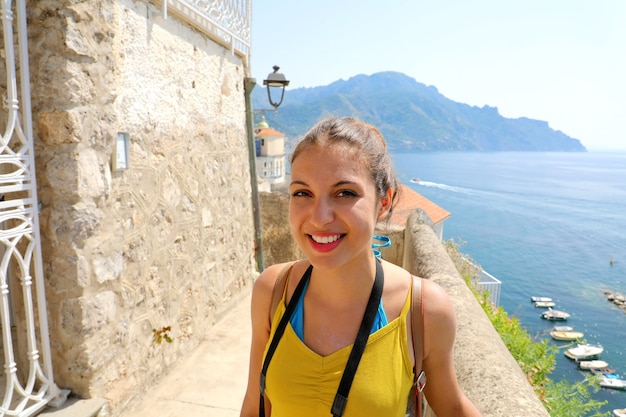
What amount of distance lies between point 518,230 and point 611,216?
20312 millimetres

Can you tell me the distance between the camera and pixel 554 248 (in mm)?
51750

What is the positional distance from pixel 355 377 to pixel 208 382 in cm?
285

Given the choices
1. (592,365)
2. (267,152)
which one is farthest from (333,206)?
(267,152)

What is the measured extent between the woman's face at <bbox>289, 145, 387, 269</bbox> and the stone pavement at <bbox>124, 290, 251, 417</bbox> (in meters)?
2.56

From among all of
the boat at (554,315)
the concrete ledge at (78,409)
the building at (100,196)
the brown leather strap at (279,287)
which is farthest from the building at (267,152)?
the brown leather strap at (279,287)

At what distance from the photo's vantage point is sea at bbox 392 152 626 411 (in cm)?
3172

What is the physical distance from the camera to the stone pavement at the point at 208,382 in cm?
329

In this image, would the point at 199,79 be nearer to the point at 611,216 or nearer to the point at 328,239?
the point at 328,239

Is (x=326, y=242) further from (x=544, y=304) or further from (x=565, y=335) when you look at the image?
(x=544, y=304)

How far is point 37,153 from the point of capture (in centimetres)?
250

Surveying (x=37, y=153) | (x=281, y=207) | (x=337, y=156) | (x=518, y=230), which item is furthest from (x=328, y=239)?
(x=518, y=230)

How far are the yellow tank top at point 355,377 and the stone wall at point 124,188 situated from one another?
183cm

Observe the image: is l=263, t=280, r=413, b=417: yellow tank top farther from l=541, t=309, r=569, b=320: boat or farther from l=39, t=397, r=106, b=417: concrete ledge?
l=541, t=309, r=569, b=320: boat

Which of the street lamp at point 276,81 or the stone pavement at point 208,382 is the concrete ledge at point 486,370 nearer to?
the stone pavement at point 208,382
